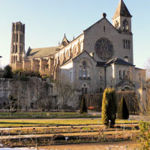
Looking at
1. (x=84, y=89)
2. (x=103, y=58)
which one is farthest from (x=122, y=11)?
(x=84, y=89)

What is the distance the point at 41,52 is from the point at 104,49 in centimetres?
5066

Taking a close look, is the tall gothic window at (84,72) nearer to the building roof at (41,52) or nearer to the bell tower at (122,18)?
the bell tower at (122,18)

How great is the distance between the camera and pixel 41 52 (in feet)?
343

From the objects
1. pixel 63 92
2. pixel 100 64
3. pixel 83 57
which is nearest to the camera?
pixel 63 92

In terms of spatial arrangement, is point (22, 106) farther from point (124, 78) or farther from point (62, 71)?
point (124, 78)

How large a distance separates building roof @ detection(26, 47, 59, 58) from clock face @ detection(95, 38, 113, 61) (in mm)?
39139

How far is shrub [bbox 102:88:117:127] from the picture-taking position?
19.5m

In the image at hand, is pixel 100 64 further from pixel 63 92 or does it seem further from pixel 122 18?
pixel 122 18

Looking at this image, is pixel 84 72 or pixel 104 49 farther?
pixel 104 49

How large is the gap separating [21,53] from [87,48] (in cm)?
6609

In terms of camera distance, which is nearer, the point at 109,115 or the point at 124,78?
the point at 109,115

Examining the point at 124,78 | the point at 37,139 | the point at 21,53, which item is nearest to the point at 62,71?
the point at 124,78

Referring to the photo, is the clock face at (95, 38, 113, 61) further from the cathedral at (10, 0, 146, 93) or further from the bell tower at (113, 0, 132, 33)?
the bell tower at (113, 0, 132, 33)

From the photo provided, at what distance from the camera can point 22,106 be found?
4250 cm
